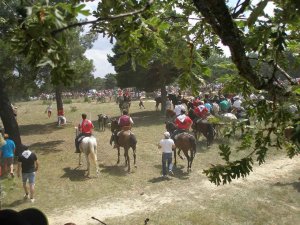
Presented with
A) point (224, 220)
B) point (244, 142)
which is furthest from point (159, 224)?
point (244, 142)

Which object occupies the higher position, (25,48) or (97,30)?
(97,30)

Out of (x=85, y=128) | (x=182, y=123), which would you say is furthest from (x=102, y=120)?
(x=182, y=123)

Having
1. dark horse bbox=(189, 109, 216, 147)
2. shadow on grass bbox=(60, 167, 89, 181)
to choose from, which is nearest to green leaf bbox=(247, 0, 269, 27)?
shadow on grass bbox=(60, 167, 89, 181)

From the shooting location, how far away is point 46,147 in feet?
64.6

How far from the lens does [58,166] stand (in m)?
15.6

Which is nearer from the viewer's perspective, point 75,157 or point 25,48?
point 25,48

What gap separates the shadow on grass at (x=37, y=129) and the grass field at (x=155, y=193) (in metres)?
8.21

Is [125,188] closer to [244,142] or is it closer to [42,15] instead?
[244,142]

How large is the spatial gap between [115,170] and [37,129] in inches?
538

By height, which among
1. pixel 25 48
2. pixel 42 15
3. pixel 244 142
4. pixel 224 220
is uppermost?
pixel 42 15

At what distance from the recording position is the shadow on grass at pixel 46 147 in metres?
18.7

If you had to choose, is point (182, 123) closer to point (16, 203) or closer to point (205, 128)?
point (205, 128)

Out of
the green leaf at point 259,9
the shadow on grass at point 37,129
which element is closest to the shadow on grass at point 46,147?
the shadow on grass at point 37,129

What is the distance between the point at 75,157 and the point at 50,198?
5.01 metres
